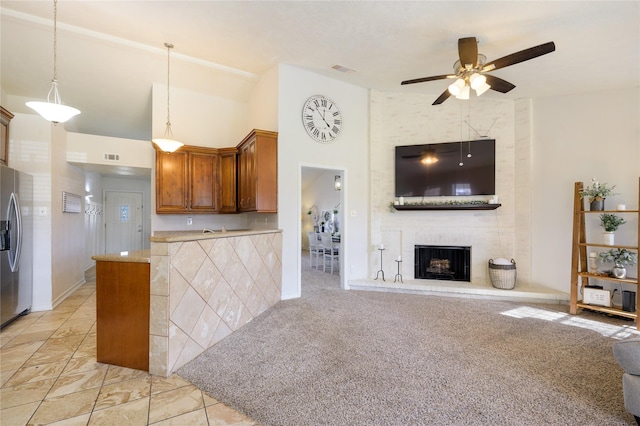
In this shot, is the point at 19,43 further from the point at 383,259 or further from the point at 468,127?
the point at 468,127

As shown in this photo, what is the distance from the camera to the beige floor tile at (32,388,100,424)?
177cm

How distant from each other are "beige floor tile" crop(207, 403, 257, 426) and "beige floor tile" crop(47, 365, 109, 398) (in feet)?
3.20

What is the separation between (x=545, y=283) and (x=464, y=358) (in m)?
3.00

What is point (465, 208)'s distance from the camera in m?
4.60

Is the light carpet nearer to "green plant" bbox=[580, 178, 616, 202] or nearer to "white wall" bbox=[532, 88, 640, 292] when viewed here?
"white wall" bbox=[532, 88, 640, 292]

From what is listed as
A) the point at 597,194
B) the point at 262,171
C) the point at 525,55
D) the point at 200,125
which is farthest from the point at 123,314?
the point at 597,194

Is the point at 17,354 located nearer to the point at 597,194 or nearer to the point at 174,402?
the point at 174,402

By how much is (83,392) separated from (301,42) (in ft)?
13.4

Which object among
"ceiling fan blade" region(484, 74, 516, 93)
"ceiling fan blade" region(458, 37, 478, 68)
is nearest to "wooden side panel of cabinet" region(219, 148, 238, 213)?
"ceiling fan blade" region(458, 37, 478, 68)

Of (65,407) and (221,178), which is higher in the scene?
(221,178)

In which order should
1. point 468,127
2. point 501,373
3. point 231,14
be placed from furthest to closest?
point 468,127 < point 231,14 < point 501,373

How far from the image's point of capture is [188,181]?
15.3 feet

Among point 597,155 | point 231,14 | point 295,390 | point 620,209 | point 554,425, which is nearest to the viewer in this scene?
point 554,425

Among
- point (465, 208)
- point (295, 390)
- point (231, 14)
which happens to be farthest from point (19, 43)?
point (465, 208)
